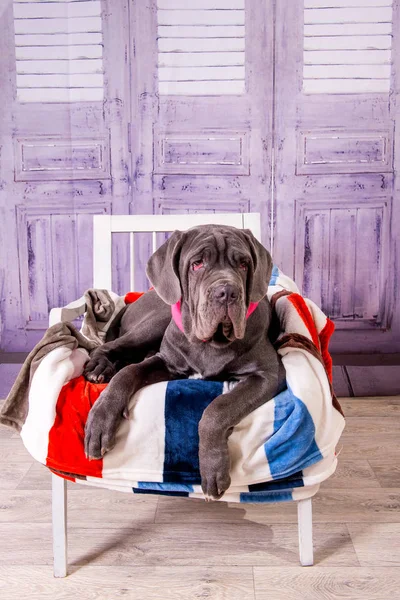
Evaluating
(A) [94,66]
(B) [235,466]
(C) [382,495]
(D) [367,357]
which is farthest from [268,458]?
(A) [94,66]

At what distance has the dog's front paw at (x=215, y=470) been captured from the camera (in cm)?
154

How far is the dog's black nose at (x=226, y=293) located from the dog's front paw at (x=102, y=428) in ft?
1.31

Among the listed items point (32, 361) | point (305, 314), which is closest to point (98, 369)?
point (32, 361)

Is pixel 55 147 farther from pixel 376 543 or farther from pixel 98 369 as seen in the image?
pixel 376 543

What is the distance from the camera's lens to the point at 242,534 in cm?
195

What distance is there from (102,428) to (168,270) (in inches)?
20.1

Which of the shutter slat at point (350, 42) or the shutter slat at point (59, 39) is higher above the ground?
the shutter slat at point (59, 39)

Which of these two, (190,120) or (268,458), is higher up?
(190,120)

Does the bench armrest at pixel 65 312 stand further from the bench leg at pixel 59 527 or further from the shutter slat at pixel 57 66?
the shutter slat at pixel 57 66

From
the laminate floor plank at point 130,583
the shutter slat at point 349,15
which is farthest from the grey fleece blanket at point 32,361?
the shutter slat at point 349,15

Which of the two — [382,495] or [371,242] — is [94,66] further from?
[382,495]

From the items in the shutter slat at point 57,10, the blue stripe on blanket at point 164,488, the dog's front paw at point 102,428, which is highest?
the shutter slat at point 57,10

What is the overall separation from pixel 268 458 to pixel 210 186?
2.20 m

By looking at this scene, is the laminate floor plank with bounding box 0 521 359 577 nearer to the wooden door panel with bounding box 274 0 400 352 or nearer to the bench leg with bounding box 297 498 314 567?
the bench leg with bounding box 297 498 314 567
